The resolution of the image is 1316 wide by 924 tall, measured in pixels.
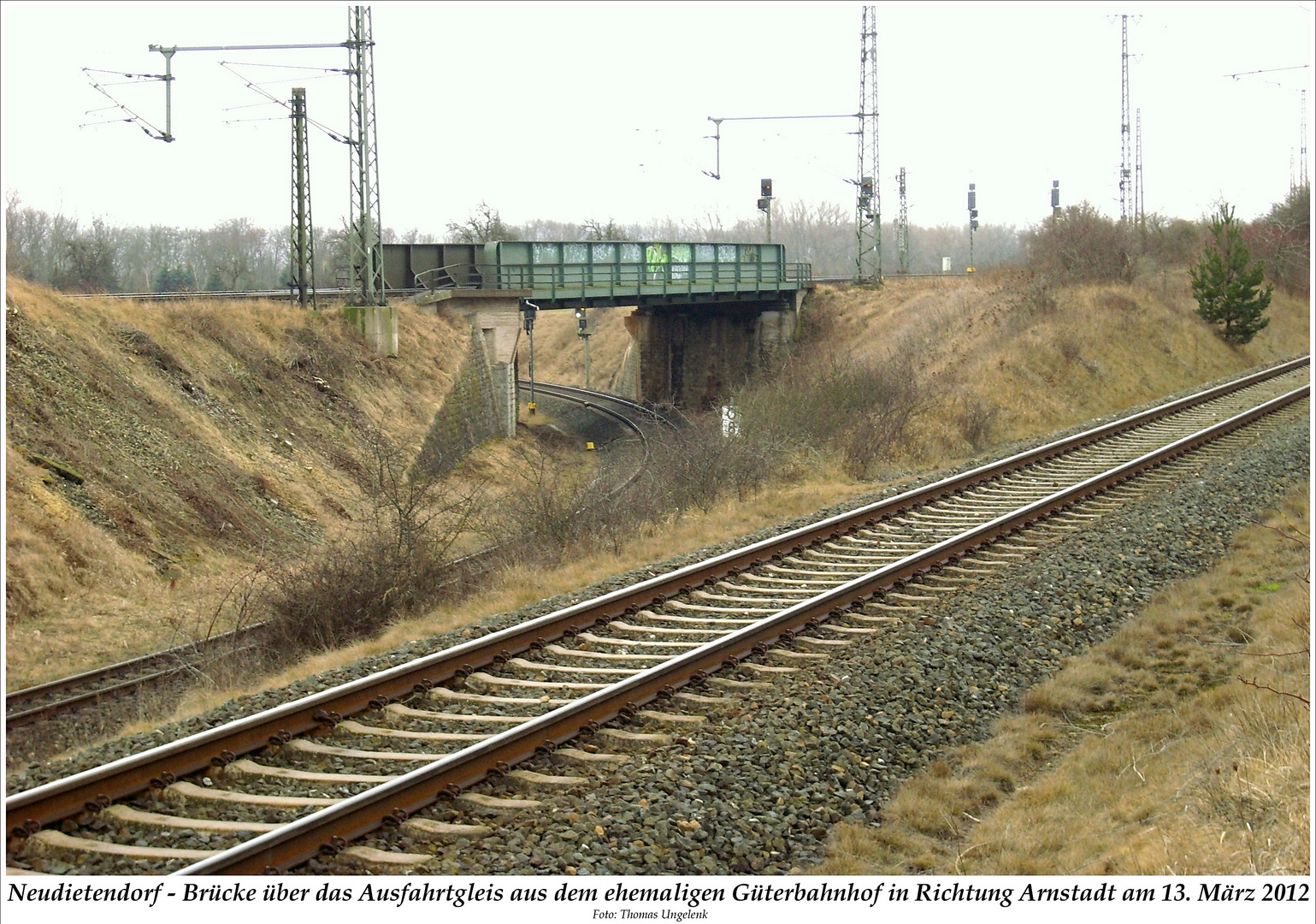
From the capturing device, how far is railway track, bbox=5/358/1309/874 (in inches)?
217

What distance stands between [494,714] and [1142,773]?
405 cm

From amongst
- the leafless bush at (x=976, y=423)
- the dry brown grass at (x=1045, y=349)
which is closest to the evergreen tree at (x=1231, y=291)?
the dry brown grass at (x=1045, y=349)

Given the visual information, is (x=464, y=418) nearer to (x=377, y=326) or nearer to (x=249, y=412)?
(x=377, y=326)

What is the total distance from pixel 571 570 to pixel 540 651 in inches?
130

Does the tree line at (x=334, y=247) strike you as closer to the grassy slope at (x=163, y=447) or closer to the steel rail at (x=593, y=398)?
the grassy slope at (x=163, y=447)

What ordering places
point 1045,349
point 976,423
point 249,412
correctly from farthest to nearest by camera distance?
point 1045,349 < point 249,412 < point 976,423

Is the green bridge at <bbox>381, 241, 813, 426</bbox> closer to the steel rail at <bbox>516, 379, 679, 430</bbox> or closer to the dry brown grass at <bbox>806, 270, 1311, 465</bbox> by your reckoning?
the steel rail at <bbox>516, 379, 679, 430</bbox>

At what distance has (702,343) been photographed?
47.6 m

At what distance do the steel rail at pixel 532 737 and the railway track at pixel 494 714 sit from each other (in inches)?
0.4

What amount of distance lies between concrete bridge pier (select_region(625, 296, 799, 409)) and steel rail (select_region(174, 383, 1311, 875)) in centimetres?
3537

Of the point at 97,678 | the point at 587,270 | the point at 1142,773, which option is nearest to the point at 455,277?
the point at 587,270

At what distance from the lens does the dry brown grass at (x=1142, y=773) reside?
17.9 feet

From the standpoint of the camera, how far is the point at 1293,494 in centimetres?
1395

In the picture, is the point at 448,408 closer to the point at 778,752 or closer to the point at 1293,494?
the point at 1293,494
